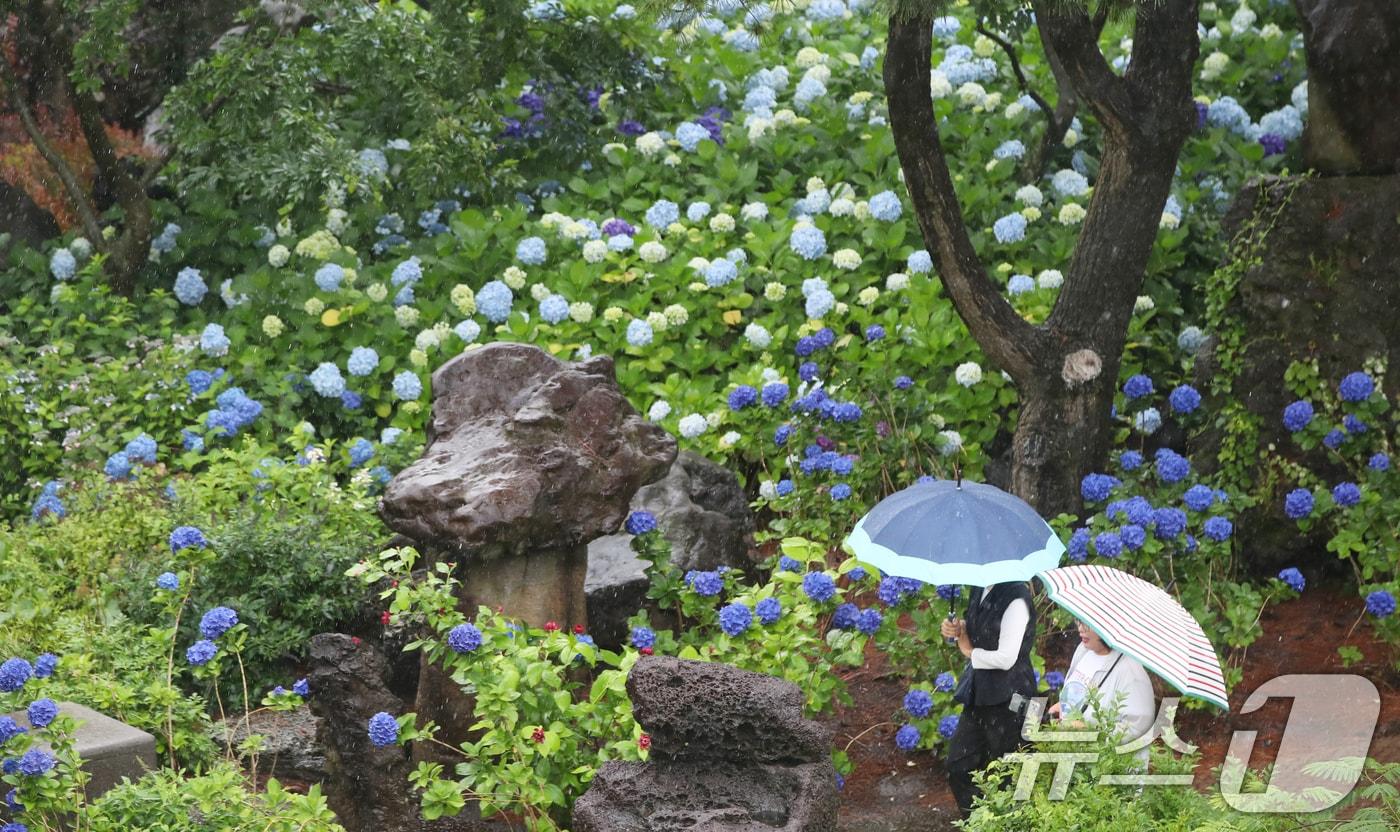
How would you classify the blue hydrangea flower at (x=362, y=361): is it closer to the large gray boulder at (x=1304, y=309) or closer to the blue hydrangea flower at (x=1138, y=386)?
the blue hydrangea flower at (x=1138, y=386)

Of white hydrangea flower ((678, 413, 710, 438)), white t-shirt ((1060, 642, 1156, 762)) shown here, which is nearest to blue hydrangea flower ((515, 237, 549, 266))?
white hydrangea flower ((678, 413, 710, 438))

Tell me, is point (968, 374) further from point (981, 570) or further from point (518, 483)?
point (518, 483)

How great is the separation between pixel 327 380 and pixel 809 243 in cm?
269

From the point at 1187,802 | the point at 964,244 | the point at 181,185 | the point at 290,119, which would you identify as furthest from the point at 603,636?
the point at 181,185

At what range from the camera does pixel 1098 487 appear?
238 inches

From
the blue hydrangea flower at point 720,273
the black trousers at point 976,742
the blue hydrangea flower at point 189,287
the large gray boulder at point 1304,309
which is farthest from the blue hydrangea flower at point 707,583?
the blue hydrangea flower at point 189,287

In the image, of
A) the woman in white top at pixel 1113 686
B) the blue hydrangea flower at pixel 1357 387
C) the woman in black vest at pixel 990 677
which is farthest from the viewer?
the blue hydrangea flower at pixel 1357 387

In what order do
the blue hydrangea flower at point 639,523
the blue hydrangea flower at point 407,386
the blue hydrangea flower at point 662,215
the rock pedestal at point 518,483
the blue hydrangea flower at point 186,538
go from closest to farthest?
the rock pedestal at point 518,483
the blue hydrangea flower at point 186,538
the blue hydrangea flower at point 639,523
the blue hydrangea flower at point 407,386
the blue hydrangea flower at point 662,215

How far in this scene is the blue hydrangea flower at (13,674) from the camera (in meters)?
4.23

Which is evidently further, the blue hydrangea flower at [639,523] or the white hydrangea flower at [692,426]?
the white hydrangea flower at [692,426]

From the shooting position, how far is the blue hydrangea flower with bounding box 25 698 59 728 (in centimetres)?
404

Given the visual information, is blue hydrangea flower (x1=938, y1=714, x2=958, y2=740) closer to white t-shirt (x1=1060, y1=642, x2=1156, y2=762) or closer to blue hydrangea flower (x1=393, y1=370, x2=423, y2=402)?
white t-shirt (x1=1060, y1=642, x2=1156, y2=762)

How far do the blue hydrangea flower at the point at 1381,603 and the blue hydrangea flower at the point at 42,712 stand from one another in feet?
15.0

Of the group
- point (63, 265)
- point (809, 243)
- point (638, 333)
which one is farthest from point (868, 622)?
point (63, 265)
